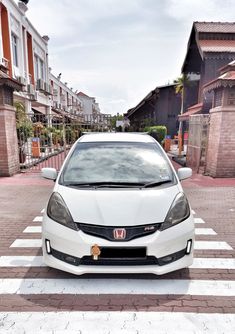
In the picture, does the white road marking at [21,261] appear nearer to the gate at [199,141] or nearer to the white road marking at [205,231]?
the white road marking at [205,231]

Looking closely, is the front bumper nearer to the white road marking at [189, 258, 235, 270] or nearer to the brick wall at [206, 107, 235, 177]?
the white road marking at [189, 258, 235, 270]

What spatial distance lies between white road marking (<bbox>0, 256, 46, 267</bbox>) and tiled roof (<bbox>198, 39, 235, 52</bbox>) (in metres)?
16.5

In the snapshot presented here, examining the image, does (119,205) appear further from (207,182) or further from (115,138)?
(207,182)

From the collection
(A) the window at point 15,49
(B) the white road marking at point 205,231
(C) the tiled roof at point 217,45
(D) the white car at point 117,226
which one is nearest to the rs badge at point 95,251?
(D) the white car at point 117,226

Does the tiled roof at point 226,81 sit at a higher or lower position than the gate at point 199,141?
higher

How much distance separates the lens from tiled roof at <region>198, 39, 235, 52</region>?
1651 centimetres

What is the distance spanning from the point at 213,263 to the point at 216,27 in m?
18.0

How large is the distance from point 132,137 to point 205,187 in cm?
456

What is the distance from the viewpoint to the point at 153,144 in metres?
4.28

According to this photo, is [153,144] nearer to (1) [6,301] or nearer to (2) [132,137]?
(2) [132,137]

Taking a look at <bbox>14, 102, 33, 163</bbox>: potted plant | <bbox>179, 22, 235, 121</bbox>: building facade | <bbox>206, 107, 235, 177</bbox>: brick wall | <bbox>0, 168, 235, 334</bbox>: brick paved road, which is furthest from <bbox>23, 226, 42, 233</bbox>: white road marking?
<bbox>179, 22, 235, 121</bbox>: building facade

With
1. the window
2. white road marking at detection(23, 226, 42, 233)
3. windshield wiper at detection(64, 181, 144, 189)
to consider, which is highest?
the window

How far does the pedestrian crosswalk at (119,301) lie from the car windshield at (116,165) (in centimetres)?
116

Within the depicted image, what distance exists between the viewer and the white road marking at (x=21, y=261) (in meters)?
3.56
